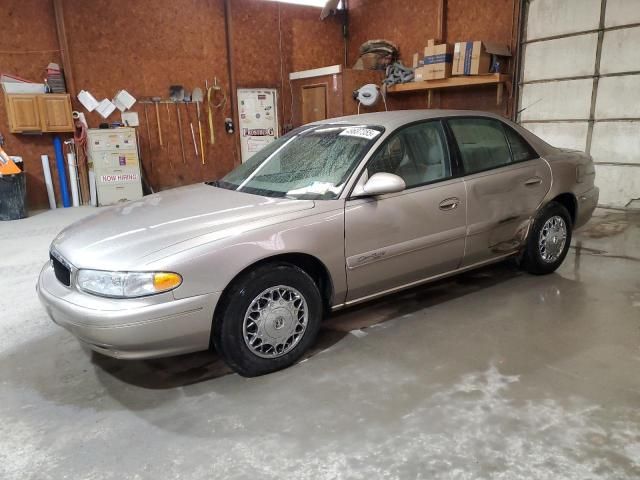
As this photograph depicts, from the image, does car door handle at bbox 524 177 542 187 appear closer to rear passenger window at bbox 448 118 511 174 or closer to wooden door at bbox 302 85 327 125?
rear passenger window at bbox 448 118 511 174

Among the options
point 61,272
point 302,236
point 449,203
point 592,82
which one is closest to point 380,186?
point 302,236

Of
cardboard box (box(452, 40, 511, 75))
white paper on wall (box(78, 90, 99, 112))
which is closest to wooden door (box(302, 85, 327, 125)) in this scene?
cardboard box (box(452, 40, 511, 75))

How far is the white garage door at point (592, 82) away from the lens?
6.32m

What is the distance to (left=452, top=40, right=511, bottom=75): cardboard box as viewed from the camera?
23.1ft

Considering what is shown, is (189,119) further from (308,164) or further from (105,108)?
(308,164)

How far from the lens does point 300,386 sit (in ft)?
7.75

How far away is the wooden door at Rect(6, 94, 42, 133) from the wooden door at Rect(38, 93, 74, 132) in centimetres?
8

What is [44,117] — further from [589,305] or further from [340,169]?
[589,305]

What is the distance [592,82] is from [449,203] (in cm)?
510

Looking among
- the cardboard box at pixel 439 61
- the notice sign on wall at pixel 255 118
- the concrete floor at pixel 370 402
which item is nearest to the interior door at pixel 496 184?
the concrete floor at pixel 370 402

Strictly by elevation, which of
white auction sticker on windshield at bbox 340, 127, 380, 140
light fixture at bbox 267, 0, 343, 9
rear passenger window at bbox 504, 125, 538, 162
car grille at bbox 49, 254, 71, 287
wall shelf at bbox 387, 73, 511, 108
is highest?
light fixture at bbox 267, 0, 343, 9

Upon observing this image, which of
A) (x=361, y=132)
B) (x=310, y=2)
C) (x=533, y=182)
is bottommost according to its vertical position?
(x=533, y=182)

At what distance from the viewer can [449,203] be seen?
2.97m

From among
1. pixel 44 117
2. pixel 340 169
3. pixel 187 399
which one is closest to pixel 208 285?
pixel 187 399
